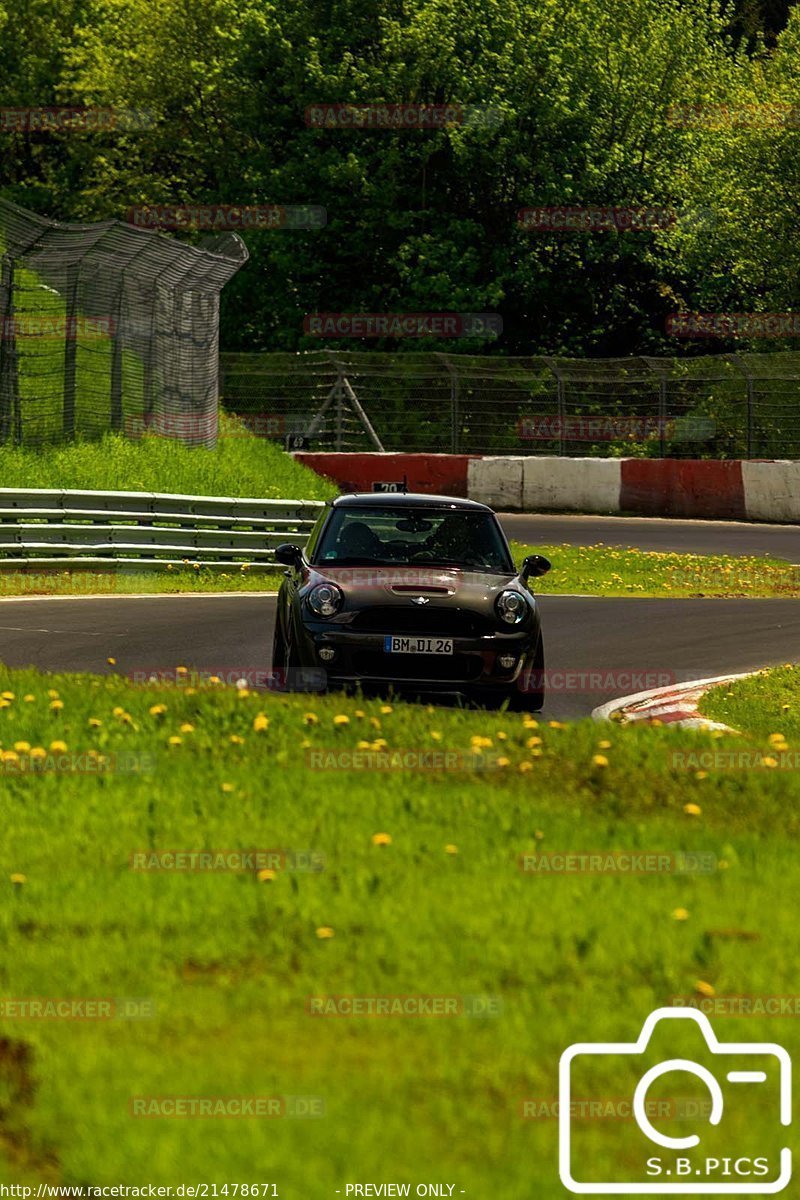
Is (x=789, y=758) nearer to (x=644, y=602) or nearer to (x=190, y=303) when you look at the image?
(x=644, y=602)

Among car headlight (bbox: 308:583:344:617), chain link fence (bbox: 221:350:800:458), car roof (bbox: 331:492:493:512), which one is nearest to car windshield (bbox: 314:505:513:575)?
car roof (bbox: 331:492:493:512)

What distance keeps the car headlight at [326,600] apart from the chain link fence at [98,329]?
1189cm

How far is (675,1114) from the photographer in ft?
15.0

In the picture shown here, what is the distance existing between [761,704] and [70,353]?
1334cm

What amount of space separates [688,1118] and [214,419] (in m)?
24.2

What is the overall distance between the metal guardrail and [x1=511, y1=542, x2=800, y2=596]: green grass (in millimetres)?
3444

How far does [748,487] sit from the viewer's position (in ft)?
105

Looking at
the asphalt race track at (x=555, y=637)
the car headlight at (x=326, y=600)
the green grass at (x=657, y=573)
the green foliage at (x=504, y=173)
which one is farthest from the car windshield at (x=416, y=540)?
the green foliage at (x=504, y=173)

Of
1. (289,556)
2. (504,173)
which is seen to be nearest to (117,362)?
(289,556)

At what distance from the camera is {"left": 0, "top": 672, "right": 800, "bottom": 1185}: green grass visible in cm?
446

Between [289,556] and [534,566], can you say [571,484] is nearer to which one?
[534,566]

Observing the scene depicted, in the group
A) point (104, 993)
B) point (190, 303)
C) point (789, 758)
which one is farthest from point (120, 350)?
point (104, 993)

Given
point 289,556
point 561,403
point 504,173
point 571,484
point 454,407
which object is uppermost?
point 504,173

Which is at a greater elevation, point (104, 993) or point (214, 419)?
point (104, 993)
